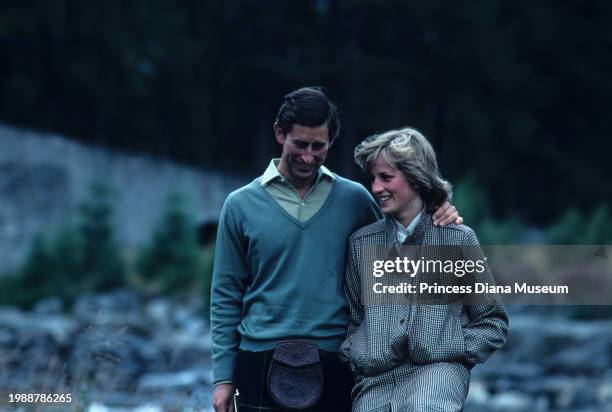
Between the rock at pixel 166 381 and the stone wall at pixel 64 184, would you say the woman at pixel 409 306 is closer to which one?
the rock at pixel 166 381

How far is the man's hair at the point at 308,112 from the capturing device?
418 centimetres

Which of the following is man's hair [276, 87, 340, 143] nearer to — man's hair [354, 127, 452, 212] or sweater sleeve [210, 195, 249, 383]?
man's hair [354, 127, 452, 212]

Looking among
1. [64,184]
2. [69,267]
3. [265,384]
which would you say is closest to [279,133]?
[265,384]

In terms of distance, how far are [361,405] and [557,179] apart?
32284mm

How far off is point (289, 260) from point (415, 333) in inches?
21.2

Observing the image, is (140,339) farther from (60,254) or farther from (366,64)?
(366,64)

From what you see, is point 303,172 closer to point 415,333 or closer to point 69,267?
point 415,333

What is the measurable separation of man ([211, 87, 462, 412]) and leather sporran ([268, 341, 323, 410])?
39 mm

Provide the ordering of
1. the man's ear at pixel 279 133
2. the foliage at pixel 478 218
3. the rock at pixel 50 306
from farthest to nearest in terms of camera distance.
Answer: the foliage at pixel 478 218 → the rock at pixel 50 306 → the man's ear at pixel 279 133

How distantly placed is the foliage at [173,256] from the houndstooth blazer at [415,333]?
1576cm

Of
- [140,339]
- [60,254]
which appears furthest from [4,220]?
[140,339]

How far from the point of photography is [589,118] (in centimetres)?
3697

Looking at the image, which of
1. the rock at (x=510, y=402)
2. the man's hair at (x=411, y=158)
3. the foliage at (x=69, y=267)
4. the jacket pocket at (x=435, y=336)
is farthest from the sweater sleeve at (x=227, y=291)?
the foliage at (x=69, y=267)

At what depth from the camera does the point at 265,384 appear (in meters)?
4.24
